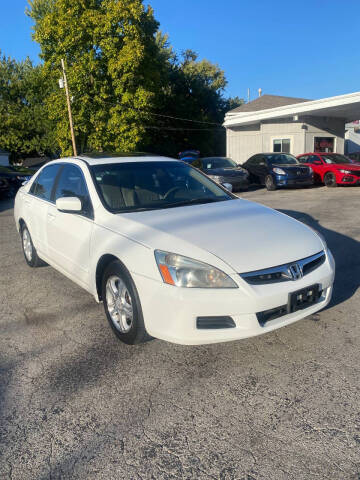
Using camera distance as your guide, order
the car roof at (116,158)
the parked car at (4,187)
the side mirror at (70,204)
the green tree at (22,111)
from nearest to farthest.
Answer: the side mirror at (70,204) < the car roof at (116,158) < the parked car at (4,187) < the green tree at (22,111)

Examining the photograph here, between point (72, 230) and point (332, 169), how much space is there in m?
14.4

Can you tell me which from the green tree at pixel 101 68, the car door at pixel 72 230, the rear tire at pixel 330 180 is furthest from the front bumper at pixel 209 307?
the green tree at pixel 101 68

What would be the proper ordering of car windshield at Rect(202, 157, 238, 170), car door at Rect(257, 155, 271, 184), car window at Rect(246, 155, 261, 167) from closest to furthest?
car windshield at Rect(202, 157, 238, 170)
car door at Rect(257, 155, 271, 184)
car window at Rect(246, 155, 261, 167)

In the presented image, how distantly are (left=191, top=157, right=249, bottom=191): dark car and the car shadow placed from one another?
23.0ft

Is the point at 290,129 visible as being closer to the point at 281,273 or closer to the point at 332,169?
the point at 332,169

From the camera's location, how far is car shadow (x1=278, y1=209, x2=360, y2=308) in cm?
440

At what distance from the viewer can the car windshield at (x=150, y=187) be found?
395cm

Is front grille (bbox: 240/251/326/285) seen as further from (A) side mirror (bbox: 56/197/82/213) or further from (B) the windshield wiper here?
(A) side mirror (bbox: 56/197/82/213)

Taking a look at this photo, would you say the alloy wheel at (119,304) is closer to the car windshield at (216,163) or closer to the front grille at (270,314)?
the front grille at (270,314)

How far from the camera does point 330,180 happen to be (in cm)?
1647

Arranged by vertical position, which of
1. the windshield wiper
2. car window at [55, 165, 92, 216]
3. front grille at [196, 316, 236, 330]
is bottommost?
front grille at [196, 316, 236, 330]

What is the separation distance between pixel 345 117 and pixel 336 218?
58.4ft

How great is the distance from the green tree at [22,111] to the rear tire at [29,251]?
120 feet

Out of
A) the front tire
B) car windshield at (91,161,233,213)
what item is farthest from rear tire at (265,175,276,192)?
the front tire
